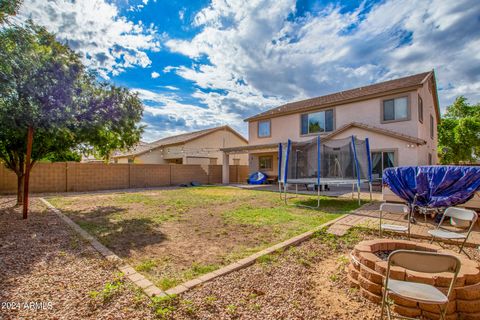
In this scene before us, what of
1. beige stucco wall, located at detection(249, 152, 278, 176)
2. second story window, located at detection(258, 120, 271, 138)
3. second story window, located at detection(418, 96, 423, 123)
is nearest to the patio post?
beige stucco wall, located at detection(249, 152, 278, 176)

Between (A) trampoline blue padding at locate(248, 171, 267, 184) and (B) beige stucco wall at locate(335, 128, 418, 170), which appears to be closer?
(B) beige stucco wall at locate(335, 128, 418, 170)

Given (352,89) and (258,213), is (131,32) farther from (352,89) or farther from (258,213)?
(352,89)

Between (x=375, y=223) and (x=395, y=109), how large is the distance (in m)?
10.1

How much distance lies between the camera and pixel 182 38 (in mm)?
10484

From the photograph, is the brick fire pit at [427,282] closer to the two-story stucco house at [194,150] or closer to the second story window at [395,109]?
the second story window at [395,109]

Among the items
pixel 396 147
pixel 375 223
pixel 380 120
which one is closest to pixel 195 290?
pixel 375 223

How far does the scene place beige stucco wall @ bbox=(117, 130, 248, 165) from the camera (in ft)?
74.7

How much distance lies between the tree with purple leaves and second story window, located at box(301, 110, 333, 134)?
38.8 feet

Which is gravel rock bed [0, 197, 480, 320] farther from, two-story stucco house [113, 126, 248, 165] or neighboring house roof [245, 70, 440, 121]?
two-story stucco house [113, 126, 248, 165]

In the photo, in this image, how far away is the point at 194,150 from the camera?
2302 cm

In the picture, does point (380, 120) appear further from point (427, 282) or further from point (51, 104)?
point (51, 104)

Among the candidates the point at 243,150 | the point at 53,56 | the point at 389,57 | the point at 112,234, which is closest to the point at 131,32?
the point at 53,56

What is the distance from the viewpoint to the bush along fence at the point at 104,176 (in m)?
12.7

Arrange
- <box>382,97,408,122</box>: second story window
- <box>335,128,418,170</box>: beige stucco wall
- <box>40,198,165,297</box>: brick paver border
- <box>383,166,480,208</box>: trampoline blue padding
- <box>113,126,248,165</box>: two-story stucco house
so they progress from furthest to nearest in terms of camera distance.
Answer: <box>113,126,248,165</box>: two-story stucco house → <box>382,97,408,122</box>: second story window → <box>335,128,418,170</box>: beige stucco wall → <box>383,166,480,208</box>: trampoline blue padding → <box>40,198,165,297</box>: brick paver border
